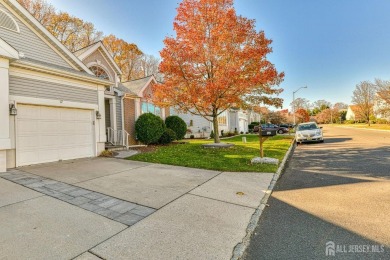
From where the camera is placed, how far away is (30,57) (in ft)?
27.8

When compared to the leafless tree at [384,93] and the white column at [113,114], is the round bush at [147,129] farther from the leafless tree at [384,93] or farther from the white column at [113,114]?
the leafless tree at [384,93]

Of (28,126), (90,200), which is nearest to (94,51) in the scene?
(28,126)

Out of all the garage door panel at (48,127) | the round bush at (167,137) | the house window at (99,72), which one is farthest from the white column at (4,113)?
the round bush at (167,137)

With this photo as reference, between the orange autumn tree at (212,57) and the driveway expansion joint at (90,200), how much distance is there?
7606mm

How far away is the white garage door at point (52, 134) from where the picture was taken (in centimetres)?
757

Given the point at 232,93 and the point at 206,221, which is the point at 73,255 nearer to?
the point at 206,221

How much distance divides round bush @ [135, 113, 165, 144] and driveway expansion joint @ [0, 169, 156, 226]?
A: 26.8 ft

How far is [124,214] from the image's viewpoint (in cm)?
370

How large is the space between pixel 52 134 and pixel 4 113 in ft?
6.06

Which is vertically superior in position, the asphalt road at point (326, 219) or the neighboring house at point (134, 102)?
the neighboring house at point (134, 102)

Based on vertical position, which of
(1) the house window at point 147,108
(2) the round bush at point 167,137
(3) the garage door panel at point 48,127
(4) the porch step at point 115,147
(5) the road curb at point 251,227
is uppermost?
(1) the house window at point 147,108

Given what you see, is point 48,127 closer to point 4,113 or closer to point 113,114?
point 4,113

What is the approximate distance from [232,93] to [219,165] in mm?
5076

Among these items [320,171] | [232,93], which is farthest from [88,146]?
[320,171]
